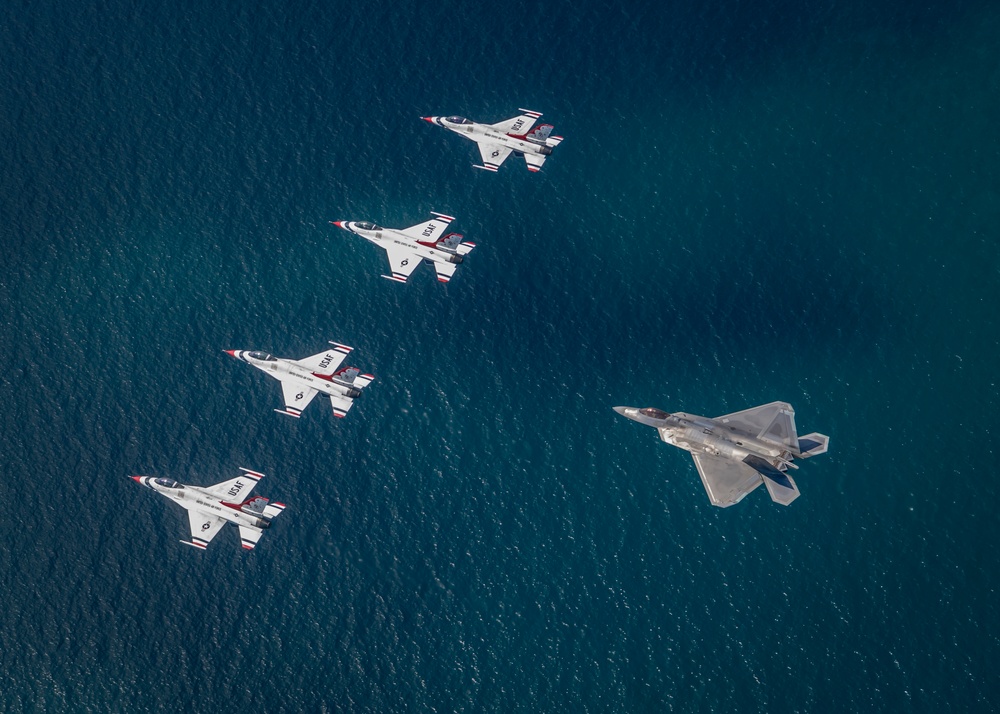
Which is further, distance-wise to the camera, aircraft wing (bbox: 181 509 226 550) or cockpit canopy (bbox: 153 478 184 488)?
cockpit canopy (bbox: 153 478 184 488)

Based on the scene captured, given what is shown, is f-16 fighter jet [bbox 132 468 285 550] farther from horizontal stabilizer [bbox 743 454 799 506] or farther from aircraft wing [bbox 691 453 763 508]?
horizontal stabilizer [bbox 743 454 799 506]

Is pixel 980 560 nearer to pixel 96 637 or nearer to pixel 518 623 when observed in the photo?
A: pixel 518 623

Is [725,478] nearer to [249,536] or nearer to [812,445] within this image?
[812,445]

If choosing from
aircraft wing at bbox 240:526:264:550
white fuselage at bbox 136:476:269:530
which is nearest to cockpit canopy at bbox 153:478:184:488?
white fuselage at bbox 136:476:269:530

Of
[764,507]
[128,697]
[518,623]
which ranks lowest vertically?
[128,697]

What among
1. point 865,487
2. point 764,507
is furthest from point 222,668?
point 865,487

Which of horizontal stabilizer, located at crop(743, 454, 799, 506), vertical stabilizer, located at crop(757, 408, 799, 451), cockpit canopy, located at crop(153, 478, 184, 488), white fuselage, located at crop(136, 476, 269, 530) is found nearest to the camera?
white fuselage, located at crop(136, 476, 269, 530)

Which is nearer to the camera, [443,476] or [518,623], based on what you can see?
[518,623]
